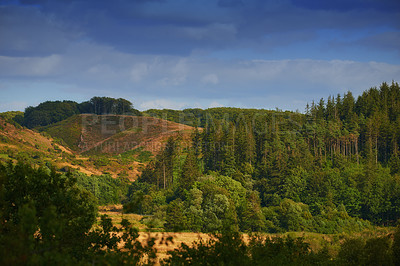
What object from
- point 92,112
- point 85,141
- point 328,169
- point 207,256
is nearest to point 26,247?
point 207,256

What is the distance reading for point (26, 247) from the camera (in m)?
10.6

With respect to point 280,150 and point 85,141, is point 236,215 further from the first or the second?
point 85,141

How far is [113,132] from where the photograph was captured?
13962 cm

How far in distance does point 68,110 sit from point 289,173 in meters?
112

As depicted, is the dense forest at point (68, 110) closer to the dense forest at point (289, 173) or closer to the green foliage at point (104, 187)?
the dense forest at point (289, 173)

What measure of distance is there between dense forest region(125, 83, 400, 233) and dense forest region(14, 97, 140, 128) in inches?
2408

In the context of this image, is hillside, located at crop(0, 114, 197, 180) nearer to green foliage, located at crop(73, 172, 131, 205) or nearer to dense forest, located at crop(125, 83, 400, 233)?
green foliage, located at crop(73, 172, 131, 205)

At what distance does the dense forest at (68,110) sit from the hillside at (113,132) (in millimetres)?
9074

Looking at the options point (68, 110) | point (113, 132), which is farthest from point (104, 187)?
point (68, 110)

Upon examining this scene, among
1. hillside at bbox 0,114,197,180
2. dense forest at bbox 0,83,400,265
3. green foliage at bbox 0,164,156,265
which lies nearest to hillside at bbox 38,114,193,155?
hillside at bbox 0,114,197,180

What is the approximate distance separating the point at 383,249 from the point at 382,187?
5723 centimetres

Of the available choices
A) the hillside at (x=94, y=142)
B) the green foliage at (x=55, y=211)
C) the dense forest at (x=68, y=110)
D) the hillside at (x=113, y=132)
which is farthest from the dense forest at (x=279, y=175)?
the dense forest at (x=68, y=110)

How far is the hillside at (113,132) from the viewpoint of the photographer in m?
126

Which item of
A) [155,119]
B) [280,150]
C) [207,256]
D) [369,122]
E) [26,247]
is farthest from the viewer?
[155,119]
